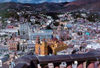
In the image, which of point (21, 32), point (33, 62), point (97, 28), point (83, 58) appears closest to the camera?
point (33, 62)

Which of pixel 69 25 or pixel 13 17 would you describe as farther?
pixel 69 25

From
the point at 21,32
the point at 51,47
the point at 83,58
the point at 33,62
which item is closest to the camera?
the point at 33,62

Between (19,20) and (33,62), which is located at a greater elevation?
(33,62)

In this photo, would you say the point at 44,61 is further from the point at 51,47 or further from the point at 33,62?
the point at 51,47

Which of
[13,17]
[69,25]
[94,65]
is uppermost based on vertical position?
[94,65]

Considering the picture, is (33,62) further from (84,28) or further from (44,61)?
(84,28)

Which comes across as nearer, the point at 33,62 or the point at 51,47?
the point at 33,62

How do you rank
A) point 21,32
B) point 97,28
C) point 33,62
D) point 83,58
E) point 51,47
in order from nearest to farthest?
point 33,62 → point 83,58 → point 51,47 → point 21,32 → point 97,28

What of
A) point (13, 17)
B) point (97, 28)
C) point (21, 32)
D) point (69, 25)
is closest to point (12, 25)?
point (13, 17)

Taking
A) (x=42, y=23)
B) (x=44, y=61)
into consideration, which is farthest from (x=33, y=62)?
(x=42, y=23)
